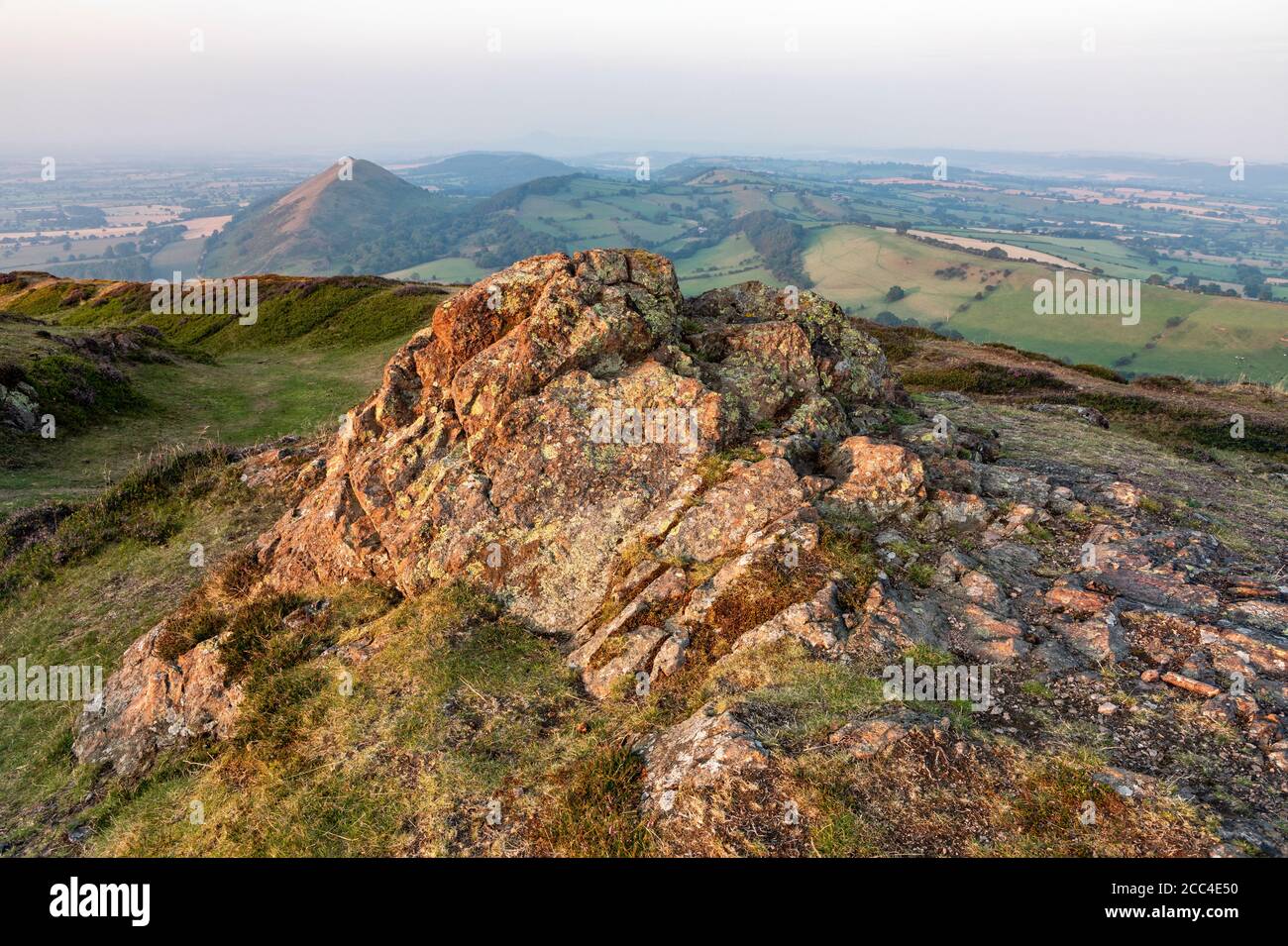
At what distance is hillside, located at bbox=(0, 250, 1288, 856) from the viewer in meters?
6.81

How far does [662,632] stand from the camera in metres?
9.42

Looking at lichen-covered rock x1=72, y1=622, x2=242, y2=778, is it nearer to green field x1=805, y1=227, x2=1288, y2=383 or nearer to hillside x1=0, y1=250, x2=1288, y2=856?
hillside x1=0, y1=250, x2=1288, y2=856

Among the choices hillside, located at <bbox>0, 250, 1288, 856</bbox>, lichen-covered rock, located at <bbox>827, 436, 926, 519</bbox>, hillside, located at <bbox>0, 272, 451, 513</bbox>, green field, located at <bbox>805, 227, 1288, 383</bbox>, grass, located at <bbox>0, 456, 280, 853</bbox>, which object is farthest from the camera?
green field, located at <bbox>805, 227, 1288, 383</bbox>

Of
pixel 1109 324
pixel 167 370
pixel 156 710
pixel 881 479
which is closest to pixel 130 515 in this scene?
pixel 156 710

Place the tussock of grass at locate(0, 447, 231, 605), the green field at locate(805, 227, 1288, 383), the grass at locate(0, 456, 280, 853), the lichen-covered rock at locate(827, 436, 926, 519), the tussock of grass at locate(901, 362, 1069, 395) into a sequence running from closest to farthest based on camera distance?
the grass at locate(0, 456, 280, 853) < the lichen-covered rock at locate(827, 436, 926, 519) < the tussock of grass at locate(0, 447, 231, 605) < the tussock of grass at locate(901, 362, 1069, 395) < the green field at locate(805, 227, 1288, 383)

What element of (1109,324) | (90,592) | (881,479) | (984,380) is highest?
(1109,324)

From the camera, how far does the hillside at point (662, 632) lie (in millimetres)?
6812

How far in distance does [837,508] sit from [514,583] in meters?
5.66

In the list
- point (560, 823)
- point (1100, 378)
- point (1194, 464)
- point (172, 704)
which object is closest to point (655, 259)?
point (560, 823)

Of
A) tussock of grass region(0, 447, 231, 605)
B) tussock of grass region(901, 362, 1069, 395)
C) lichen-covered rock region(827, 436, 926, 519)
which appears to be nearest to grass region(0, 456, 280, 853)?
tussock of grass region(0, 447, 231, 605)

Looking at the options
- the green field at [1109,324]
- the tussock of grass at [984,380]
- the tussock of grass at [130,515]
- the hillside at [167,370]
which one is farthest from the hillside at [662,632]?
the green field at [1109,324]

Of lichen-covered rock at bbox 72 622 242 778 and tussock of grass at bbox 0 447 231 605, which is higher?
tussock of grass at bbox 0 447 231 605

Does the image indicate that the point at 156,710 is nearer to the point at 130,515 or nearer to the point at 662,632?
the point at 662,632

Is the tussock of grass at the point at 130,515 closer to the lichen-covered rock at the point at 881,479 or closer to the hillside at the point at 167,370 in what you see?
the hillside at the point at 167,370
